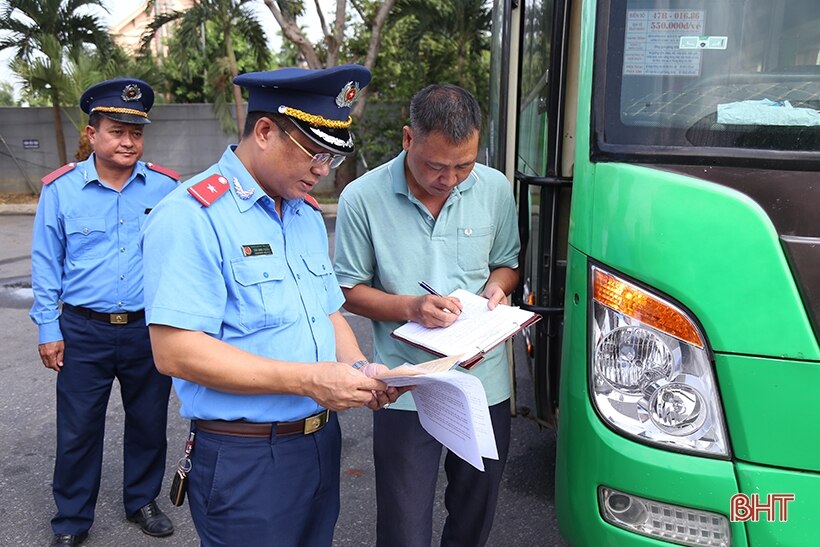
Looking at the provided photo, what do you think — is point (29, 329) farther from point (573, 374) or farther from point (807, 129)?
point (807, 129)

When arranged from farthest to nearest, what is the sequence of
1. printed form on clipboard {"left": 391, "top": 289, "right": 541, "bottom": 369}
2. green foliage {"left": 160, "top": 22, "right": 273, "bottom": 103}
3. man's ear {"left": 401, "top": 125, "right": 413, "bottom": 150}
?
green foliage {"left": 160, "top": 22, "right": 273, "bottom": 103} < man's ear {"left": 401, "top": 125, "right": 413, "bottom": 150} < printed form on clipboard {"left": 391, "top": 289, "right": 541, "bottom": 369}

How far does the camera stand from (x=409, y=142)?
2287mm

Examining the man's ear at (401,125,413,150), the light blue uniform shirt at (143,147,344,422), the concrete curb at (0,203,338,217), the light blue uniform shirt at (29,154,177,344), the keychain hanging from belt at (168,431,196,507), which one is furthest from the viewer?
the concrete curb at (0,203,338,217)

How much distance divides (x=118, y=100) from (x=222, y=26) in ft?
41.6

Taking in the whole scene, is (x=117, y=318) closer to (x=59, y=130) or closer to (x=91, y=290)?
(x=91, y=290)

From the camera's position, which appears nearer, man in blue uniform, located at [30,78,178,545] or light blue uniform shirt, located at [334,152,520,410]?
light blue uniform shirt, located at [334,152,520,410]

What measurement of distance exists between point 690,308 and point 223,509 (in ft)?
3.92

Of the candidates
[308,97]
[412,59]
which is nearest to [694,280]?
[308,97]

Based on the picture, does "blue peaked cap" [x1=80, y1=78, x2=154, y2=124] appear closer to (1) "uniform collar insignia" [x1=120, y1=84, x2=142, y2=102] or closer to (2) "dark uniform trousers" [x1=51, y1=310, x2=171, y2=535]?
(1) "uniform collar insignia" [x1=120, y1=84, x2=142, y2=102]

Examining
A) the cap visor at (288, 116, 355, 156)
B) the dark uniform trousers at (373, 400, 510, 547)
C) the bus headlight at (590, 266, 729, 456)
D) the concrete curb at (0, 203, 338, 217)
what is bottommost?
the concrete curb at (0, 203, 338, 217)

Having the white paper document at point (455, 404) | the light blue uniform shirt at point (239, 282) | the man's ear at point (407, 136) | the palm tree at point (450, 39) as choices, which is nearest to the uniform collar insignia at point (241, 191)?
the light blue uniform shirt at point (239, 282)

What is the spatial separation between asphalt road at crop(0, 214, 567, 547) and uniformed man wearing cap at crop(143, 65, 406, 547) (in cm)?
138

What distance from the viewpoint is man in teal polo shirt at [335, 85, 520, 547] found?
2.31 meters

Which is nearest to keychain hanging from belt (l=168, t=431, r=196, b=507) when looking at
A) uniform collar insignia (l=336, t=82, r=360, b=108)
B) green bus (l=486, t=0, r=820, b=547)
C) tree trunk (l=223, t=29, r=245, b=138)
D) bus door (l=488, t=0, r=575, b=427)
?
uniform collar insignia (l=336, t=82, r=360, b=108)
